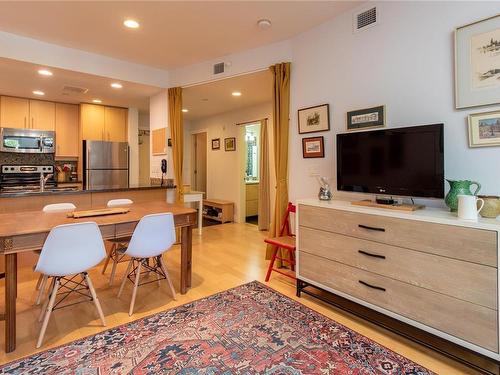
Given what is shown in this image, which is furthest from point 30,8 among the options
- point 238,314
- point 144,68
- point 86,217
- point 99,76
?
point 238,314

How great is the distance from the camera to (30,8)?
8.89 ft

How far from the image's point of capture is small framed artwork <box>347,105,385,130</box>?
2.50m

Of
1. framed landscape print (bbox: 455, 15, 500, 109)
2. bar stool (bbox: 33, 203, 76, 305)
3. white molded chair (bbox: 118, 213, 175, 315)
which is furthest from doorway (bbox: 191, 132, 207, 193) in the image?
framed landscape print (bbox: 455, 15, 500, 109)

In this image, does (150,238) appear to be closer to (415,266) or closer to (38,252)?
(38,252)

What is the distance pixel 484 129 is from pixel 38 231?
3144 millimetres

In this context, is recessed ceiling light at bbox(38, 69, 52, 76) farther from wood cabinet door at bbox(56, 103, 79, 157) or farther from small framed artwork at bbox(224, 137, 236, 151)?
small framed artwork at bbox(224, 137, 236, 151)

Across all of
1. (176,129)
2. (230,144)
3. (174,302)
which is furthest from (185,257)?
(230,144)

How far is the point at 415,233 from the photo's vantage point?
186 centimetres

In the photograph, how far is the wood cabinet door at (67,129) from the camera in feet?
18.1

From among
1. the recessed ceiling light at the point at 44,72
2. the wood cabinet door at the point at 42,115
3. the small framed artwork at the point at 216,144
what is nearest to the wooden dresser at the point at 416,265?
the recessed ceiling light at the point at 44,72

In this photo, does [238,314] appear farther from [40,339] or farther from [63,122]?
[63,122]

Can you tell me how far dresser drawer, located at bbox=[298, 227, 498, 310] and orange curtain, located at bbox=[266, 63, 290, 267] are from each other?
89 cm

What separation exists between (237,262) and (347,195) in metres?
1.67

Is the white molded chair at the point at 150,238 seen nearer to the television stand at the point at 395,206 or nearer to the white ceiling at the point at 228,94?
the television stand at the point at 395,206
